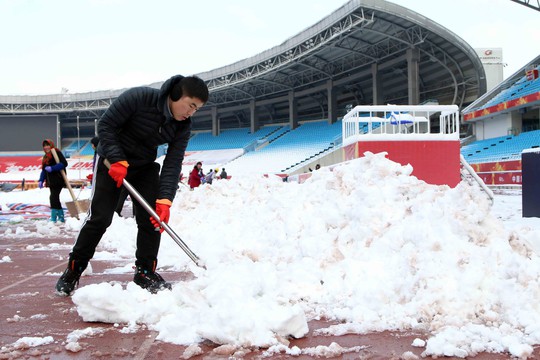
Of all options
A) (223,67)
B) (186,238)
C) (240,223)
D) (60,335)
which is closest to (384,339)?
(60,335)

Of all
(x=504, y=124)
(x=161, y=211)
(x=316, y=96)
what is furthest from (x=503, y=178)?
(x=316, y=96)

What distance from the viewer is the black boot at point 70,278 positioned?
3383 millimetres

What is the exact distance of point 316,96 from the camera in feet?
139

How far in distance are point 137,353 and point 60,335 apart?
549 millimetres

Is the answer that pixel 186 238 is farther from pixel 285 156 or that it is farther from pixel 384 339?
pixel 285 156

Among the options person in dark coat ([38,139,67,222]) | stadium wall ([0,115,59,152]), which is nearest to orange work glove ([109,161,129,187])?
person in dark coat ([38,139,67,222])

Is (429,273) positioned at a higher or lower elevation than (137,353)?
higher

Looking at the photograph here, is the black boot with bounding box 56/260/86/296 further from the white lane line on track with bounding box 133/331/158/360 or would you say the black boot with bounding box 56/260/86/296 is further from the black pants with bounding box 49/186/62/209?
the black pants with bounding box 49/186/62/209

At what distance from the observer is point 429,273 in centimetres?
293

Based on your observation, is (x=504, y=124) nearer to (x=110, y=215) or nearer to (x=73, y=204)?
(x=73, y=204)

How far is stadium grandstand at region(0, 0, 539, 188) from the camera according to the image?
28.7 metres

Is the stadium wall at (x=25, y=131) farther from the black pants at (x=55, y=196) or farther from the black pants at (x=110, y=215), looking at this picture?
the black pants at (x=110, y=215)

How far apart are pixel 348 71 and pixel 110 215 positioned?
33817mm

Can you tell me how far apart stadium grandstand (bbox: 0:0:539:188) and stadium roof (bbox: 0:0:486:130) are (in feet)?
0.24
